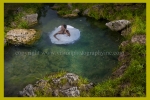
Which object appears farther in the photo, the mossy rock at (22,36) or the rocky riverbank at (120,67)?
the mossy rock at (22,36)

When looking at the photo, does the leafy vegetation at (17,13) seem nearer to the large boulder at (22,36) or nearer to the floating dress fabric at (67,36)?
the large boulder at (22,36)

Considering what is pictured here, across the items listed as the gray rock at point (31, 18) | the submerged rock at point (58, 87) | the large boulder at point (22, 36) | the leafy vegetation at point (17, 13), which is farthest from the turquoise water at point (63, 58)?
the leafy vegetation at point (17, 13)

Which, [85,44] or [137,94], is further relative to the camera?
[85,44]

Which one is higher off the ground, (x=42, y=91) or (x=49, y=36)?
(x=49, y=36)

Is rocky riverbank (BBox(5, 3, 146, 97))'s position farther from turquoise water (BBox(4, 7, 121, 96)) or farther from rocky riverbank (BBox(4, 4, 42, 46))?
turquoise water (BBox(4, 7, 121, 96))

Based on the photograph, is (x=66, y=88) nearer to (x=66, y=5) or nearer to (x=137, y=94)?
(x=137, y=94)

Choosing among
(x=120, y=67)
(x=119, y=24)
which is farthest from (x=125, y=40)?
(x=120, y=67)

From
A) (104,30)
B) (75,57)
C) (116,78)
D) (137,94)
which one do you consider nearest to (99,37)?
(104,30)
